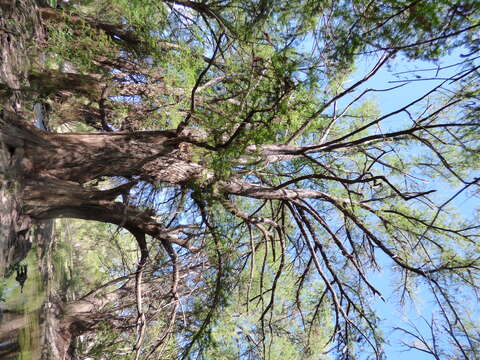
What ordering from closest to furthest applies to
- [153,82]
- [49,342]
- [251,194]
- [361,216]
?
[251,194]
[49,342]
[361,216]
[153,82]

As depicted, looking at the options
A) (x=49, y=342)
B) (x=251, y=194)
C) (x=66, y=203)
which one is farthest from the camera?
(x=49, y=342)

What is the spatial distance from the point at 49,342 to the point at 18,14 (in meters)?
4.62

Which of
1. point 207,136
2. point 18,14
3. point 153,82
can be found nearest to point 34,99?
point 18,14

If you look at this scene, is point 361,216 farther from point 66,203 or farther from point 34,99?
point 34,99

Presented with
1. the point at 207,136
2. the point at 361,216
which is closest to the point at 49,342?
the point at 207,136

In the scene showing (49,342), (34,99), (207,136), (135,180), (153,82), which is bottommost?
(49,342)

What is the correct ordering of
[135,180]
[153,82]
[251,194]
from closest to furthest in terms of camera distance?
1. [135,180]
2. [251,194]
3. [153,82]

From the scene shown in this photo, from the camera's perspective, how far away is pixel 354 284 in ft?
16.9

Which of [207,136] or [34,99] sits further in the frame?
[34,99]

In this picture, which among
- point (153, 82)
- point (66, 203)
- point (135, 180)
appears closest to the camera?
point (66, 203)

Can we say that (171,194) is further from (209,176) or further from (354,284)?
(354,284)

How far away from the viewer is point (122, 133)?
12.2 ft

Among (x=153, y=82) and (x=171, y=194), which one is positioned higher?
(x=153, y=82)

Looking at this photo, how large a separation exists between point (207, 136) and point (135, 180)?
969 mm
